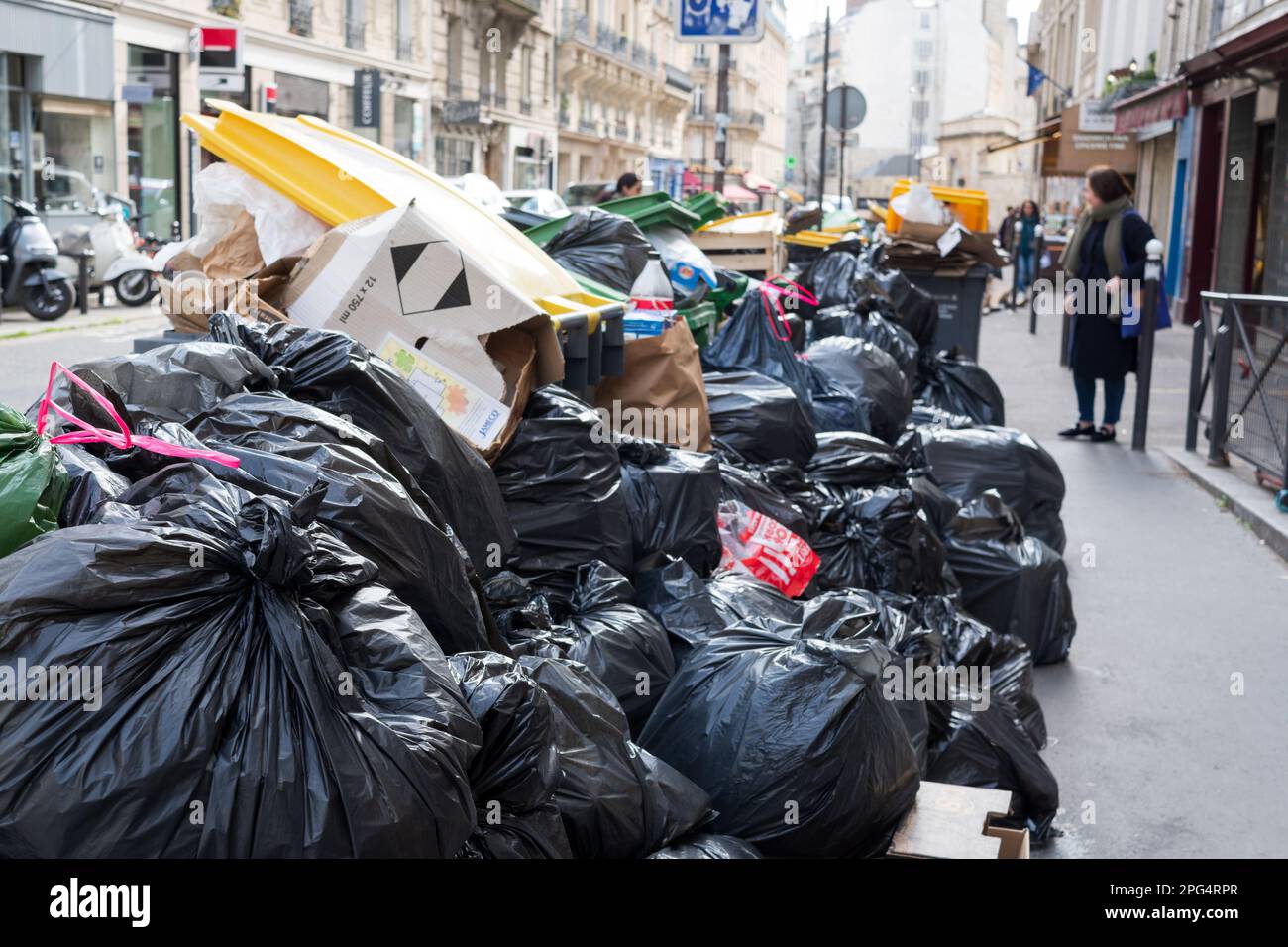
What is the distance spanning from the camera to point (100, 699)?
167 cm

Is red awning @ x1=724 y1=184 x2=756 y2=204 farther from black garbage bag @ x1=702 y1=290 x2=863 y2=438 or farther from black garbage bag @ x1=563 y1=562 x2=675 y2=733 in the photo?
black garbage bag @ x1=563 y1=562 x2=675 y2=733

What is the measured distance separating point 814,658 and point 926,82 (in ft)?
326

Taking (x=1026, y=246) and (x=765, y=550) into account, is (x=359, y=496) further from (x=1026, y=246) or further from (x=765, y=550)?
(x=1026, y=246)

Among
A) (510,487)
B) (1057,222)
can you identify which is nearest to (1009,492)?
(510,487)

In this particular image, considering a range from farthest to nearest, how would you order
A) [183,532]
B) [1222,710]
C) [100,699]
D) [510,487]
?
[1222,710]
[510,487]
[183,532]
[100,699]

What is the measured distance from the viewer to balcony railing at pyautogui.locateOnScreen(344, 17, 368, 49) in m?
27.6

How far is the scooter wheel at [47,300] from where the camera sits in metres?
12.6

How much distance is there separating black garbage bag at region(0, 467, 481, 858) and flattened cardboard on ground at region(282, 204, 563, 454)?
1.49 metres

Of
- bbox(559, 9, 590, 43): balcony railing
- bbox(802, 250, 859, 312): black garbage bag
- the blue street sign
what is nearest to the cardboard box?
bbox(802, 250, 859, 312): black garbage bag

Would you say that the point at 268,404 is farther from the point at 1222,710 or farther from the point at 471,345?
the point at 1222,710

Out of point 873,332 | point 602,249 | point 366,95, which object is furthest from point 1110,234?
point 366,95

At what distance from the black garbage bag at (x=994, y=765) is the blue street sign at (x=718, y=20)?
358 inches

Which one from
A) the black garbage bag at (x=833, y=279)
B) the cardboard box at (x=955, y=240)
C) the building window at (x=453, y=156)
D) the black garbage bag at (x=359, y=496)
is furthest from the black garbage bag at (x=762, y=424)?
the building window at (x=453, y=156)

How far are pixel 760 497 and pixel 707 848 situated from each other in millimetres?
1815
